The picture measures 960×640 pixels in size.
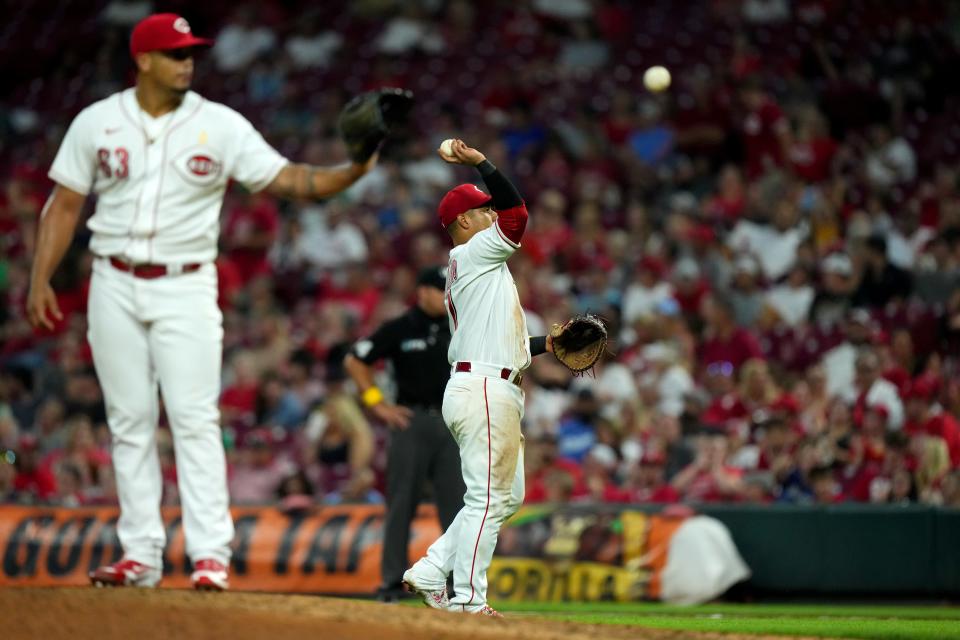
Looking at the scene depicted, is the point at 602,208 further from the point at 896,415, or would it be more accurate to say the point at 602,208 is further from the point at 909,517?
the point at 909,517

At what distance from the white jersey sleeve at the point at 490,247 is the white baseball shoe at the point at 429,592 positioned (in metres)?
1.34

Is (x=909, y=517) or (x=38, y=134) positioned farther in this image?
(x=38, y=134)

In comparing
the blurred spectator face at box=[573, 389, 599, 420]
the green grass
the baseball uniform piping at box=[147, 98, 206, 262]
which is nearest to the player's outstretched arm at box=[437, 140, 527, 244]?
the baseball uniform piping at box=[147, 98, 206, 262]

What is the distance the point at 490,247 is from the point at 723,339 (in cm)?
692

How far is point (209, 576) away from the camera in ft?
18.5

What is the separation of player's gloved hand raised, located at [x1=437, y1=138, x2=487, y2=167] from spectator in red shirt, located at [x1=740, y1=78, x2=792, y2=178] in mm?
8892

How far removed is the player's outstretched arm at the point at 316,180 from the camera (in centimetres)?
600

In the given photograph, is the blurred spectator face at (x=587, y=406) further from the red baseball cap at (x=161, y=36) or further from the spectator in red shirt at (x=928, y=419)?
the red baseball cap at (x=161, y=36)

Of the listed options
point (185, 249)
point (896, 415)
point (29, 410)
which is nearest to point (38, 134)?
point (29, 410)

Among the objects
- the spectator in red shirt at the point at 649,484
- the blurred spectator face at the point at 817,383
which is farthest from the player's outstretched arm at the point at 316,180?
the blurred spectator face at the point at 817,383

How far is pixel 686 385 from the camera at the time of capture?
12102 mm

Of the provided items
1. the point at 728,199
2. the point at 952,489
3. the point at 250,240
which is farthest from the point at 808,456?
the point at 250,240

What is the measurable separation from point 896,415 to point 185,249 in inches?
265

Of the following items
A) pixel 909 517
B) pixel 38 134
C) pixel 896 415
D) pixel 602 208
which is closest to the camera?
pixel 909 517
